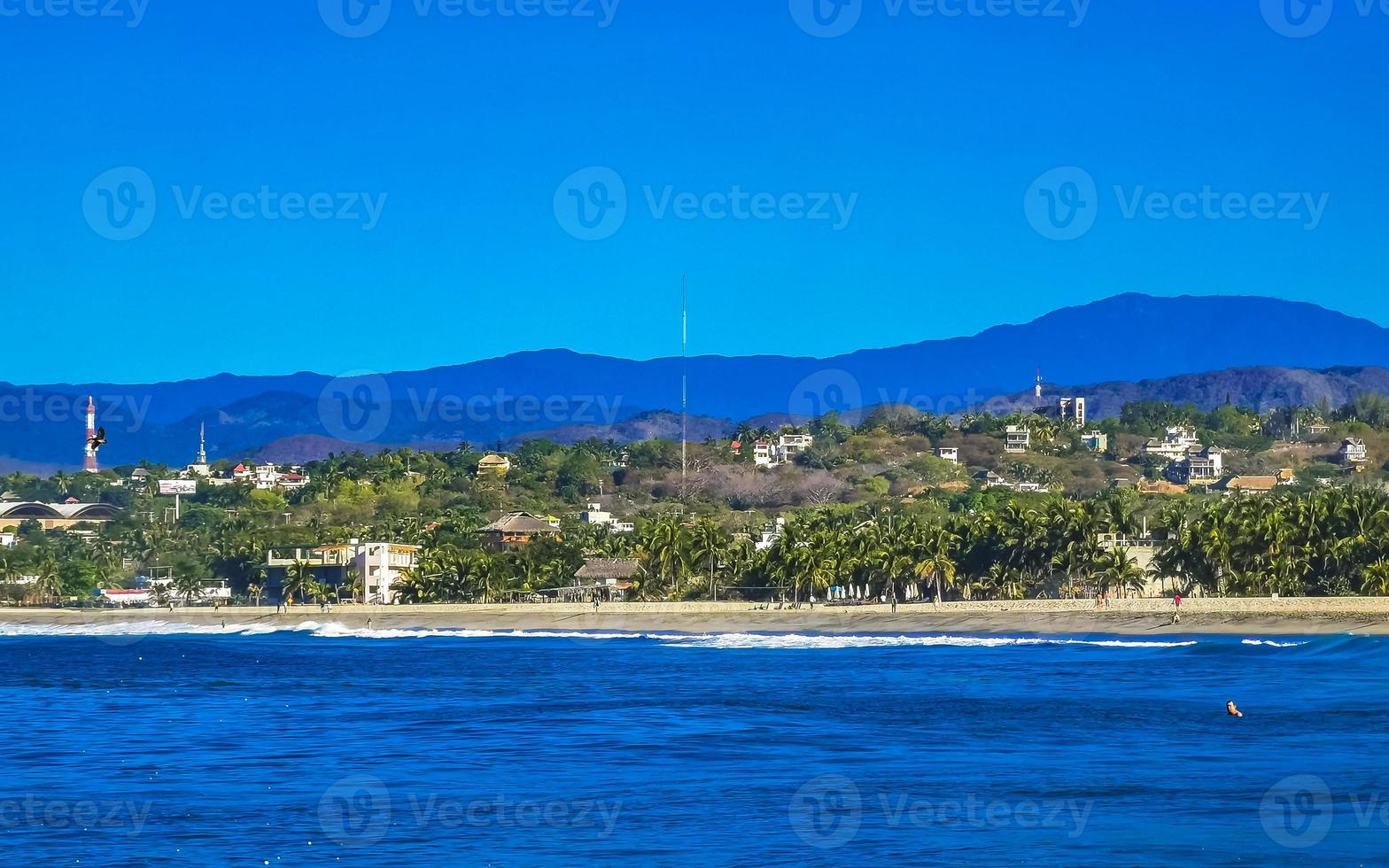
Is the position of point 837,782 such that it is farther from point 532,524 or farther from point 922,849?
point 532,524

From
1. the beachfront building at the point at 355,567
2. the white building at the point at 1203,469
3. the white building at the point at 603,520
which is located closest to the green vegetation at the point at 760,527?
the beachfront building at the point at 355,567

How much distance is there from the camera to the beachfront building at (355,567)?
11056cm

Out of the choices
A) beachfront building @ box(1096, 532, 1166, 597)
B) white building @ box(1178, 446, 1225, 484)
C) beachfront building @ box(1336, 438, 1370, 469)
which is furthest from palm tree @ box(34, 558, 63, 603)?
beachfront building @ box(1336, 438, 1370, 469)

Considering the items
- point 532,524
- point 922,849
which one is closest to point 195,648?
point 532,524

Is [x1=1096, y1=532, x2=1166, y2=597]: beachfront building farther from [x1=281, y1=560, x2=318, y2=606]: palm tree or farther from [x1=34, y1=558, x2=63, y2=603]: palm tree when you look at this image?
[x1=34, y1=558, x2=63, y2=603]: palm tree

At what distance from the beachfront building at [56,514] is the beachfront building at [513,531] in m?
54.8

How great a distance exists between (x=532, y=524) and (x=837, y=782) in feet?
300

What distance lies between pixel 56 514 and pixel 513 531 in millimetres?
68340

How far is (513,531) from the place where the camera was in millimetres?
121625

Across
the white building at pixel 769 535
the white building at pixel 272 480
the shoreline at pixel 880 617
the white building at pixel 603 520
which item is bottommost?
the shoreline at pixel 880 617

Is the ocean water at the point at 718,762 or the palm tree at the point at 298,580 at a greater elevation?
the palm tree at the point at 298,580

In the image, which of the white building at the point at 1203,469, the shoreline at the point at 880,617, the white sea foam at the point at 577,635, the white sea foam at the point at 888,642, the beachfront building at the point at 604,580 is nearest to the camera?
the white sea foam at the point at 888,642

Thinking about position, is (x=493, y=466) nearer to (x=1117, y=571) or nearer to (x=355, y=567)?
(x=355, y=567)

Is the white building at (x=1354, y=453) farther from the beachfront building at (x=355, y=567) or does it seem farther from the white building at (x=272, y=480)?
the beachfront building at (x=355, y=567)
